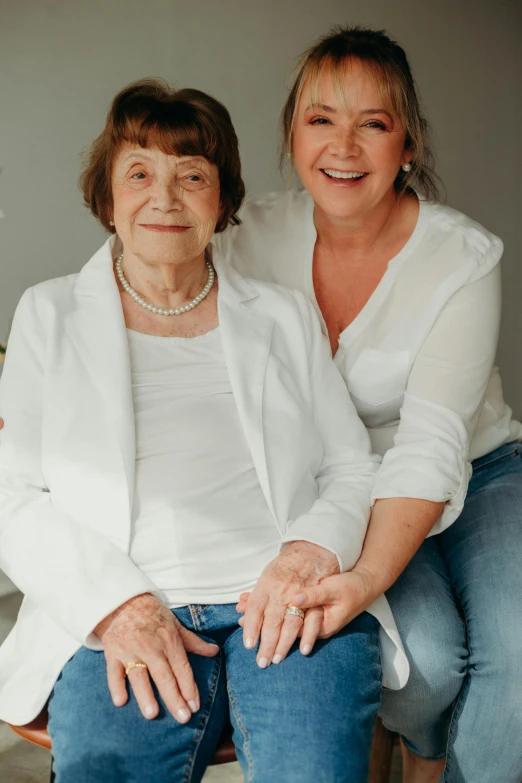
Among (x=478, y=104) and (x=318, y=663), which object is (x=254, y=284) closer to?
(x=318, y=663)

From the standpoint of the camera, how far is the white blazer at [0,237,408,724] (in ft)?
5.27

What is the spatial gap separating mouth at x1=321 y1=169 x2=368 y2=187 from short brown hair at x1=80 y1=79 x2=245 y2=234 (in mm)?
226

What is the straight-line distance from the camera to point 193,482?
175 centimetres

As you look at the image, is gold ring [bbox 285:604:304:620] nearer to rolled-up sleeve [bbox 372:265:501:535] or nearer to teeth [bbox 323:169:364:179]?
rolled-up sleeve [bbox 372:265:501:535]

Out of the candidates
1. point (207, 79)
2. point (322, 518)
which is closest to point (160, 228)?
point (322, 518)

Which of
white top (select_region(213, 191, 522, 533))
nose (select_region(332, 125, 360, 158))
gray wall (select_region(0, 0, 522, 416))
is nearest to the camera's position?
white top (select_region(213, 191, 522, 533))

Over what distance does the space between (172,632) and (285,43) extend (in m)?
2.37

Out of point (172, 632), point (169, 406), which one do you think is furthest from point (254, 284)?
point (172, 632)

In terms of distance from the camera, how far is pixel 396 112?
2.05m

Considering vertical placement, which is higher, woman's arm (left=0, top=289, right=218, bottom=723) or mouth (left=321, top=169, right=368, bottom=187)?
mouth (left=321, top=169, right=368, bottom=187)

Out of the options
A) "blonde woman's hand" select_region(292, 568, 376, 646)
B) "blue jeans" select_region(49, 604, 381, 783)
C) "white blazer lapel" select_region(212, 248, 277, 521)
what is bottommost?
"blue jeans" select_region(49, 604, 381, 783)

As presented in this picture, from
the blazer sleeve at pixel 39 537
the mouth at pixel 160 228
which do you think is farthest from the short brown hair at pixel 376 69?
the blazer sleeve at pixel 39 537

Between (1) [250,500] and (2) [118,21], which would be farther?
(2) [118,21]

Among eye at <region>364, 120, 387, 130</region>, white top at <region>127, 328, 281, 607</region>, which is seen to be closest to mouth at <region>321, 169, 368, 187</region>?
eye at <region>364, 120, 387, 130</region>
